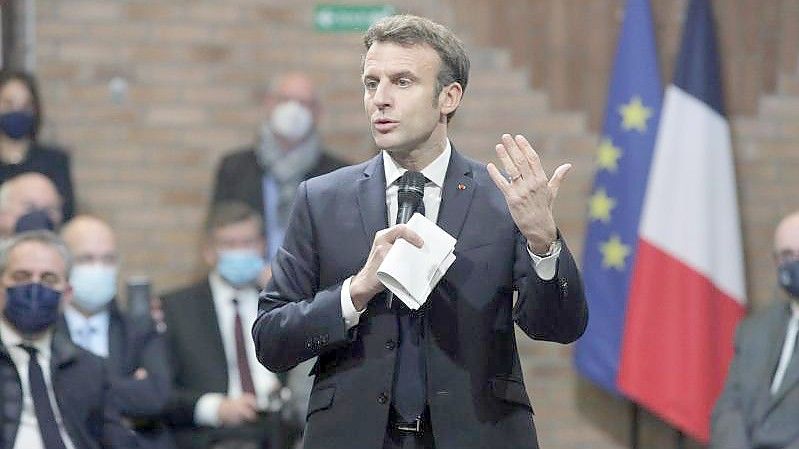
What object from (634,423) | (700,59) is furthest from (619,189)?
(634,423)

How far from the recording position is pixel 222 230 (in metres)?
6.25

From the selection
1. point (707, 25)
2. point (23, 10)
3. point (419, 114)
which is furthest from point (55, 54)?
point (419, 114)

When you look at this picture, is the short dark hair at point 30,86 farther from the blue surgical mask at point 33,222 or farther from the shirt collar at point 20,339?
the shirt collar at point 20,339

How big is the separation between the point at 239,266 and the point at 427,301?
3.30 metres

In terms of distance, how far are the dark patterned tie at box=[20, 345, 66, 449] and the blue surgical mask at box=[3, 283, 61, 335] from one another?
8 cm

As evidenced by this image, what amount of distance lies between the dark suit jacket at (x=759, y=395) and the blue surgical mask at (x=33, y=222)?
2.73 meters

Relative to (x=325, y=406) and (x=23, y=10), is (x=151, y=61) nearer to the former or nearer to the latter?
(x=23, y=10)

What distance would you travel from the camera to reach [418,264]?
2.71 meters

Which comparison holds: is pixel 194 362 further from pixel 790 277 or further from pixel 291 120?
pixel 790 277

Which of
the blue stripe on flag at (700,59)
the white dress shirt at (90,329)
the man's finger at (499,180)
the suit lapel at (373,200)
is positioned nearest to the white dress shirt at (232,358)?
the white dress shirt at (90,329)

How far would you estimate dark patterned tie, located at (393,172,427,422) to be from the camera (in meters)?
2.88

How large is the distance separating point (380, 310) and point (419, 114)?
0.39 metres

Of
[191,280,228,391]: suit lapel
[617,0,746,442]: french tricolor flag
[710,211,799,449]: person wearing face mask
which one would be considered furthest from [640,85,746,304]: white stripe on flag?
[191,280,228,391]: suit lapel

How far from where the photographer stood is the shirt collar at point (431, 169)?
299 cm
